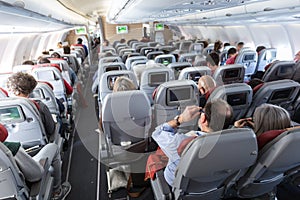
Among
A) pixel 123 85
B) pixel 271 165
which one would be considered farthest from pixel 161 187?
pixel 123 85

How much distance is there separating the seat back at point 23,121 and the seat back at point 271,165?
2.27 meters

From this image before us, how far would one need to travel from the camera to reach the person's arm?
6.64ft

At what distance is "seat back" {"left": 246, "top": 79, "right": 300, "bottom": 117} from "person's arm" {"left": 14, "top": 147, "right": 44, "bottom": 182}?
2880 mm

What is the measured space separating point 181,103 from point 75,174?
1.91 meters

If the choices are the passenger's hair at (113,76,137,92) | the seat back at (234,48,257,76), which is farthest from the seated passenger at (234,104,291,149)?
the seat back at (234,48,257,76)

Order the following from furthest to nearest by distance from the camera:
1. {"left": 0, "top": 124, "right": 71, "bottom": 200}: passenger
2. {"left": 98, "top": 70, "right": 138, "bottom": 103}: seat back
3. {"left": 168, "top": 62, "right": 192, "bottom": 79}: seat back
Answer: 1. {"left": 168, "top": 62, "right": 192, "bottom": 79}: seat back
2. {"left": 98, "top": 70, "right": 138, "bottom": 103}: seat back
3. {"left": 0, "top": 124, "right": 71, "bottom": 200}: passenger

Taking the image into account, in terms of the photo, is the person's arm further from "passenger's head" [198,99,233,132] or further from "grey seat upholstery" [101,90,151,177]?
"passenger's head" [198,99,233,132]

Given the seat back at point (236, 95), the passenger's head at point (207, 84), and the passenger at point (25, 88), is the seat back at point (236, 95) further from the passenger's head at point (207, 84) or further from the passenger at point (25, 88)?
the passenger at point (25, 88)

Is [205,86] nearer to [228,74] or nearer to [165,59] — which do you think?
[228,74]

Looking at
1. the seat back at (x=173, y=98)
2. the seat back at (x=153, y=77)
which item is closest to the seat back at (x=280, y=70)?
the seat back at (x=153, y=77)

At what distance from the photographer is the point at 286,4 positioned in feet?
12.4

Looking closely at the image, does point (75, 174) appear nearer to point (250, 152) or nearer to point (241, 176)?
point (241, 176)

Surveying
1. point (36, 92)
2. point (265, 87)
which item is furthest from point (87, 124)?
point (265, 87)

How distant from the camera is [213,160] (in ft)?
5.65
